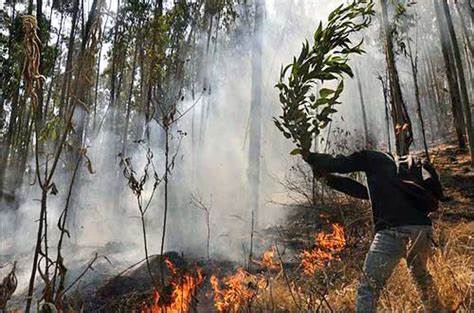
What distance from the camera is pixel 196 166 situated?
1656 centimetres

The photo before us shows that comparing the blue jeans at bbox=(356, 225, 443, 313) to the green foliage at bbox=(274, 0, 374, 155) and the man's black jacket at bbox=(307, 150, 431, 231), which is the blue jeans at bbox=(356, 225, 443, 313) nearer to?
the man's black jacket at bbox=(307, 150, 431, 231)

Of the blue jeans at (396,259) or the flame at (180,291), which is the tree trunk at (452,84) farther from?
the flame at (180,291)

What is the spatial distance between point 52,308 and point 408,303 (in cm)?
321

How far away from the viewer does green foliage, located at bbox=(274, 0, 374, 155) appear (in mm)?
2039

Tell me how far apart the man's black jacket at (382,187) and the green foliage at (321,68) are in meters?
0.65

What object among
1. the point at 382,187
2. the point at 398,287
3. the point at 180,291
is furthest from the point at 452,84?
the point at 180,291

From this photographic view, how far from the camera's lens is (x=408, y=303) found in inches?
141

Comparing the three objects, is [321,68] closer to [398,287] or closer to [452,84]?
[398,287]

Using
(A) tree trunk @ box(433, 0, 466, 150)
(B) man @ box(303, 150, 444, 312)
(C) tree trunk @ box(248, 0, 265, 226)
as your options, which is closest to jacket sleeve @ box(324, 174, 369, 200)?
(B) man @ box(303, 150, 444, 312)

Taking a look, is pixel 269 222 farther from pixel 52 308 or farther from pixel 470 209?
pixel 52 308

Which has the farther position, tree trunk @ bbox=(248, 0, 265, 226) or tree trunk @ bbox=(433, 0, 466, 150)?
tree trunk @ bbox=(248, 0, 265, 226)

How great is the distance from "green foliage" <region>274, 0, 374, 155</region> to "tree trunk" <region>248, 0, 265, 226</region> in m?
9.35

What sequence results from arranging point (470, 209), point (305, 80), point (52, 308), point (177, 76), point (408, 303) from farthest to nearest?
1. point (177, 76)
2. point (470, 209)
3. point (408, 303)
4. point (305, 80)
5. point (52, 308)

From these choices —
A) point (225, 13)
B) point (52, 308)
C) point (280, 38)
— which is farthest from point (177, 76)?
point (52, 308)
